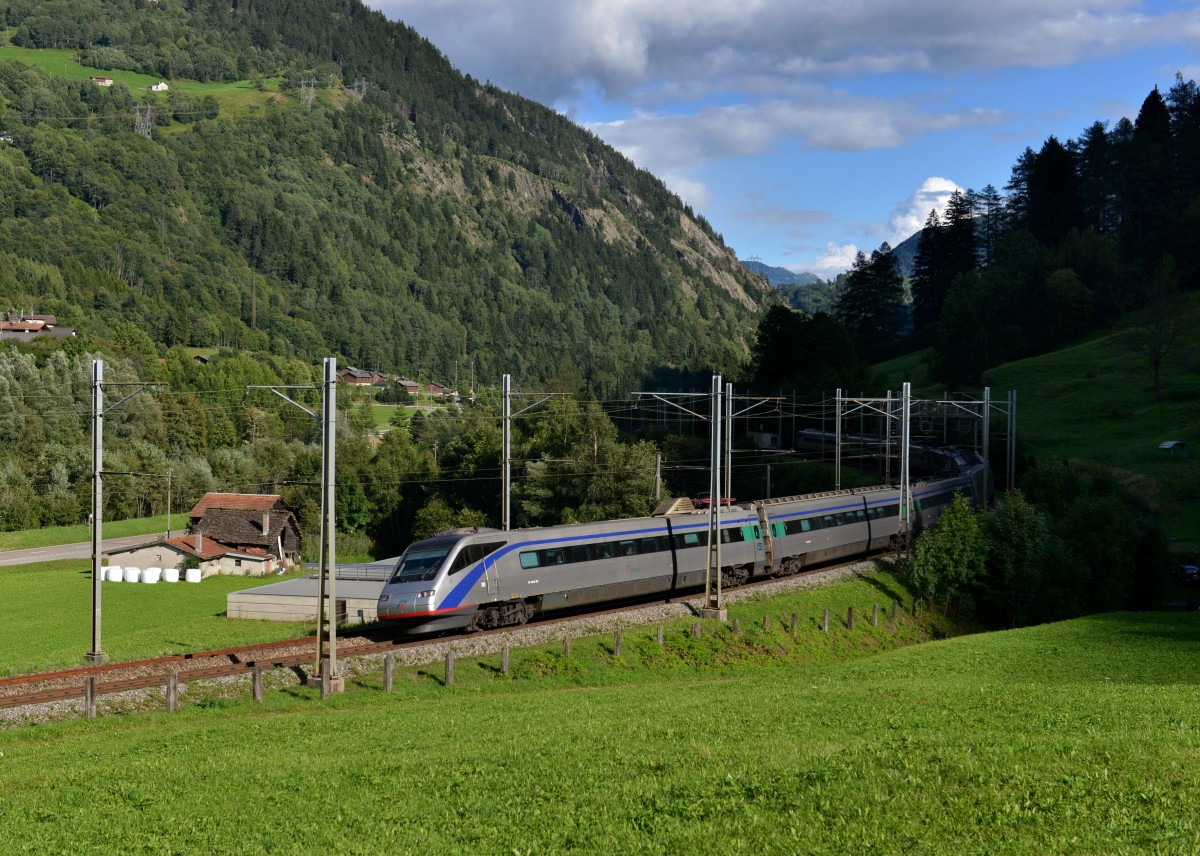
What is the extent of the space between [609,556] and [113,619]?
34910 mm

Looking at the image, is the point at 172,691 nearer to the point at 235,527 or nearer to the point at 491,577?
the point at 491,577

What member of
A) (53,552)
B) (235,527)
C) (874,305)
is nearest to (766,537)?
(235,527)

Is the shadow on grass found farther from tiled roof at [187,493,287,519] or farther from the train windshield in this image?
tiled roof at [187,493,287,519]

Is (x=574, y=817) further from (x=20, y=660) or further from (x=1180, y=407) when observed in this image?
(x=1180, y=407)

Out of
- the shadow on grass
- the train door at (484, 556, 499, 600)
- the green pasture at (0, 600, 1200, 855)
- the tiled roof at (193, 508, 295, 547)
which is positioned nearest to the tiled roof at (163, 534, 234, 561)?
the tiled roof at (193, 508, 295, 547)

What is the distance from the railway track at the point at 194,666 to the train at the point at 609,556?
99cm

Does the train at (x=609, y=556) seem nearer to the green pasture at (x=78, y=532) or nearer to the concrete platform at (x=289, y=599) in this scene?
the concrete platform at (x=289, y=599)

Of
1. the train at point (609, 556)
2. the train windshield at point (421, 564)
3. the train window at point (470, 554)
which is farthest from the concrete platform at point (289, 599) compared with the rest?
the train window at point (470, 554)

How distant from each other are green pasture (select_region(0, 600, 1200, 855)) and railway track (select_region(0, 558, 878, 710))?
170 cm

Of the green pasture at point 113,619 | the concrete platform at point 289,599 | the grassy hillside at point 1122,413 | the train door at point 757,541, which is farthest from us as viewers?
the grassy hillside at point 1122,413

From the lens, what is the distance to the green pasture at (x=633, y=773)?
41.5ft

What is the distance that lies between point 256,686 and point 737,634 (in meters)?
17.1

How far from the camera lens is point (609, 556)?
3822cm

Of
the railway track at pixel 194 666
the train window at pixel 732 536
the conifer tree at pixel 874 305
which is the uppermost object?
the conifer tree at pixel 874 305
